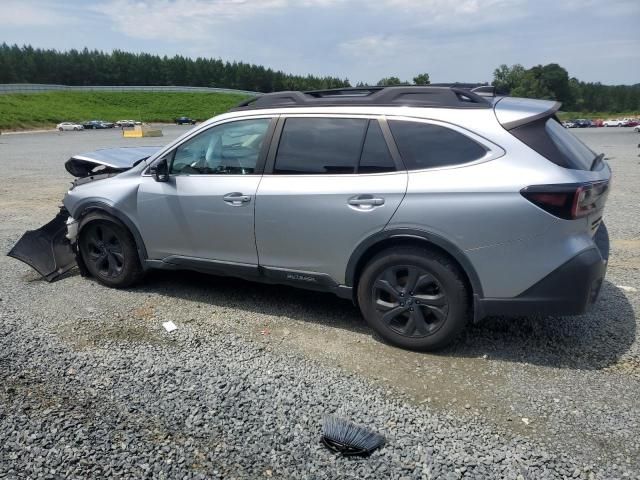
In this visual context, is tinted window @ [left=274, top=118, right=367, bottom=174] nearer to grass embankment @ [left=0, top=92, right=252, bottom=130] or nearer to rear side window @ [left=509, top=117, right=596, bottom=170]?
rear side window @ [left=509, top=117, right=596, bottom=170]

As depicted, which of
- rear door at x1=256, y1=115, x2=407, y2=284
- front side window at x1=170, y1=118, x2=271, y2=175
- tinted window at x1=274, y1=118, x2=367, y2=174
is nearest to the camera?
rear door at x1=256, y1=115, x2=407, y2=284

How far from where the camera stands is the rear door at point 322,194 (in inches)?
145

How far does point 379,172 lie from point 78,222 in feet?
10.9

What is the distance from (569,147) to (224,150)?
276 cm

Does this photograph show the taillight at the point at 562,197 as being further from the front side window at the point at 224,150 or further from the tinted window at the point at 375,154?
the front side window at the point at 224,150

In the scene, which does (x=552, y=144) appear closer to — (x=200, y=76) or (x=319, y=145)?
(x=319, y=145)

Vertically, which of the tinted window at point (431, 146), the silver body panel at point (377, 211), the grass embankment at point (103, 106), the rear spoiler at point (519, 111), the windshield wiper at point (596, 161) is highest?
the rear spoiler at point (519, 111)

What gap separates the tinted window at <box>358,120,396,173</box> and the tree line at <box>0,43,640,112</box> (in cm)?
9093

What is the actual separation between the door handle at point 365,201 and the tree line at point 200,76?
3589 inches

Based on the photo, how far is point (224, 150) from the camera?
174 inches

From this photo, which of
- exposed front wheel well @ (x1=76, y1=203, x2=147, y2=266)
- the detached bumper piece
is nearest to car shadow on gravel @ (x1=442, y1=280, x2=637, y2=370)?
exposed front wheel well @ (x1=76, y1=203, x2=147, y2=266)

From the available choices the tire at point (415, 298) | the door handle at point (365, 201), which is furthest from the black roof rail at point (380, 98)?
the tire at point (415, 298)

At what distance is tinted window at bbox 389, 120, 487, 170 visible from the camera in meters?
3.50

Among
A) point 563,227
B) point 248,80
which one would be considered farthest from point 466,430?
point 248,80
